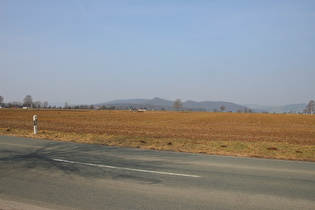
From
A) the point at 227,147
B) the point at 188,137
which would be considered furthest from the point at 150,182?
the point at 188,137

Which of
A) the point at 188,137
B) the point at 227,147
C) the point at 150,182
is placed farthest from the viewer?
the point at 188,137

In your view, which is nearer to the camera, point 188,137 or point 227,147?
point 227,147

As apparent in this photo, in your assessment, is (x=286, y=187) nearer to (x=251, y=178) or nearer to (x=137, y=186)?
(x=251, y=178)

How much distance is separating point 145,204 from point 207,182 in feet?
6.79

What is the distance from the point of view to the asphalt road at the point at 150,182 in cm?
505

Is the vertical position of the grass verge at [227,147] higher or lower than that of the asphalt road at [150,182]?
lower

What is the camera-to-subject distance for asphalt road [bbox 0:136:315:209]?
5.05 meters

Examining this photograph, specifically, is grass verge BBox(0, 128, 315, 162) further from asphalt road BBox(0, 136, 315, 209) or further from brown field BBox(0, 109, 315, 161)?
asphalt road BBox(0, 136, 315, 209)

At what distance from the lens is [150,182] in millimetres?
6328

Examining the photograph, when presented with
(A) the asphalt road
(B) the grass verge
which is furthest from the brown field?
(A) the asphalt road

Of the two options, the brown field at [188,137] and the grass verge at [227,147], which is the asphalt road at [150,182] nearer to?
the grass verge at [227,147]

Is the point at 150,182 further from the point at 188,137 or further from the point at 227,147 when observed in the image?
the point at 188,137

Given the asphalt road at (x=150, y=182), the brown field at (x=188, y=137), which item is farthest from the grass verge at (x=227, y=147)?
the asphalt road at (x=150, y=182)

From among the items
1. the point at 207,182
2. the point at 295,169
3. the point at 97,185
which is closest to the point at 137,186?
the point at 97,185
